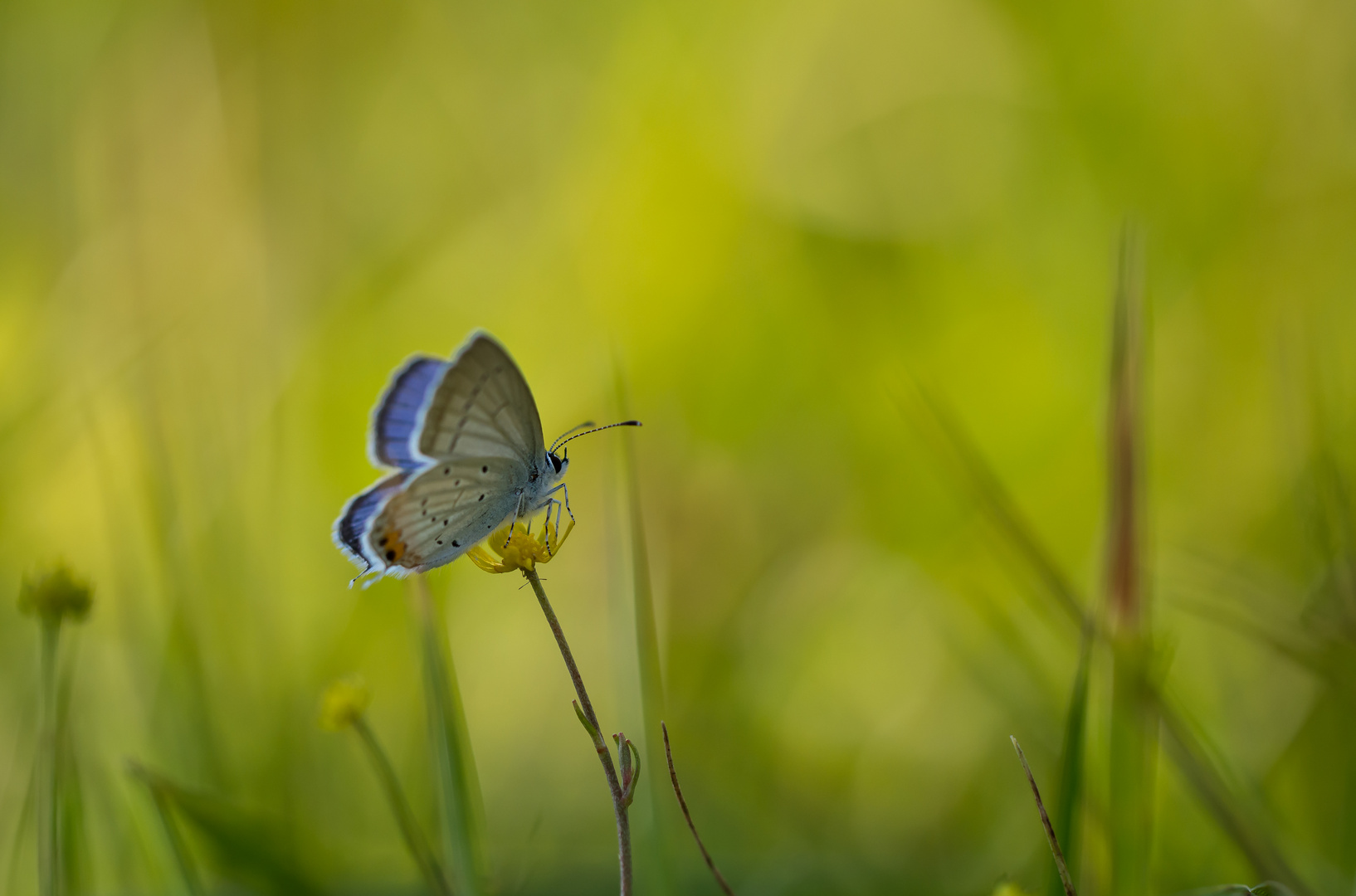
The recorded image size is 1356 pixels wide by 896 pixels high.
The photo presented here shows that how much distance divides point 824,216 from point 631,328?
648 millimetres

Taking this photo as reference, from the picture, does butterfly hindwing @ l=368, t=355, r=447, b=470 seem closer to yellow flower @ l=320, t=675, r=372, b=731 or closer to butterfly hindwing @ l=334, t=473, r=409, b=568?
butterfly hindwing @ l=334, t=473, r=409, b=568

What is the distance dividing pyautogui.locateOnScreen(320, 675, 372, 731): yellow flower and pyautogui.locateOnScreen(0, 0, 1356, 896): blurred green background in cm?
20

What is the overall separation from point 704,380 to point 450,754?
5.33 feet

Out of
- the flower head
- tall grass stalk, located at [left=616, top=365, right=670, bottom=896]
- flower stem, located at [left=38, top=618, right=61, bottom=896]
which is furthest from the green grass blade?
the flower head

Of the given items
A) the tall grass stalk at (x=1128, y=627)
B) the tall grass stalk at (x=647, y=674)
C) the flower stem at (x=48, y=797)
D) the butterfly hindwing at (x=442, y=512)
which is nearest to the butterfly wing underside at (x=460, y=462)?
the butterfly hindwing at (x=442, y=512)

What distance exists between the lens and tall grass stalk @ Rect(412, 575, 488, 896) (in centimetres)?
88

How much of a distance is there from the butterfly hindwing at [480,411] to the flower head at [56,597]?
432 millimetres

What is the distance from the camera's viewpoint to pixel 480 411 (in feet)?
4.10

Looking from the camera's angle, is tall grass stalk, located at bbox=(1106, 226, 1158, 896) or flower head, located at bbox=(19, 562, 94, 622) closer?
tall grass stalk, located at bbox=(1106, 226, 1158, 896)

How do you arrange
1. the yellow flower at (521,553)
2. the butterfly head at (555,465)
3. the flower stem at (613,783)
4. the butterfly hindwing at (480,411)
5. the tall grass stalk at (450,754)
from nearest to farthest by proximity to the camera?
the flower stem at (613,783) < the tall grass stalk at (450,754) < the yellow flower at (521,553) < the butterfly hindwing at (480,411) < the butterfly head at (555,465)

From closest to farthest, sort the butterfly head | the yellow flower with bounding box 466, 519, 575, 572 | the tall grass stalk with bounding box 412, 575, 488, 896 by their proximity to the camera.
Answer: the tall grass stalk with bounding box 412, 575, 488, 896 → the yellow flower with bounding box 466, 519, 575, 572 → the butterfly head

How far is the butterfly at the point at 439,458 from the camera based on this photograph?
116cm

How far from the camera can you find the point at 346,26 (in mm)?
2857

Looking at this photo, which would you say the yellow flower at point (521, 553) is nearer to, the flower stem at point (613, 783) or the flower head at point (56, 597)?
the flower stem at point (613, 783)
